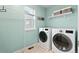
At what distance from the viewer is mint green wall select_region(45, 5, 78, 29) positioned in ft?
3.28

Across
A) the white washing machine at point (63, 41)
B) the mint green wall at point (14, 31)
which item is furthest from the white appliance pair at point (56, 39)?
the mint green wall at point (14, 31)

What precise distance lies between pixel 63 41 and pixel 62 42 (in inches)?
0.9

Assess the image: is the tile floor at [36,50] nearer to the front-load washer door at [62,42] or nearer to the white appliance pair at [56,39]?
the white appliance pair at [56,39]

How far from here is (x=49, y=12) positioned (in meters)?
1.09

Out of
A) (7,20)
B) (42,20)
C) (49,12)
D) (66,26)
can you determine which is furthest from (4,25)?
(66,26)

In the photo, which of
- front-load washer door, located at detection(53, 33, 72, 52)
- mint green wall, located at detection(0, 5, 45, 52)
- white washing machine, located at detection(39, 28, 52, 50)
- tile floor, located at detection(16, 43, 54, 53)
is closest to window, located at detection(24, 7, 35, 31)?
mint green wall, located at detection(0, 5, 45, 52)

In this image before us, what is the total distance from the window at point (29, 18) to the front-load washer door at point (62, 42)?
39 cm

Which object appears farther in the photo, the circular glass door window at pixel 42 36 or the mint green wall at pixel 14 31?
the circular glass door window at pixel 42 36

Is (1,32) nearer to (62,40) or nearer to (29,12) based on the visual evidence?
(29,12)

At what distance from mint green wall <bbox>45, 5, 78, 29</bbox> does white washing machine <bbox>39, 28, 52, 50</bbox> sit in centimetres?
10

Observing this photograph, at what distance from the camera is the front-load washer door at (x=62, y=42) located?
1.12 meters
